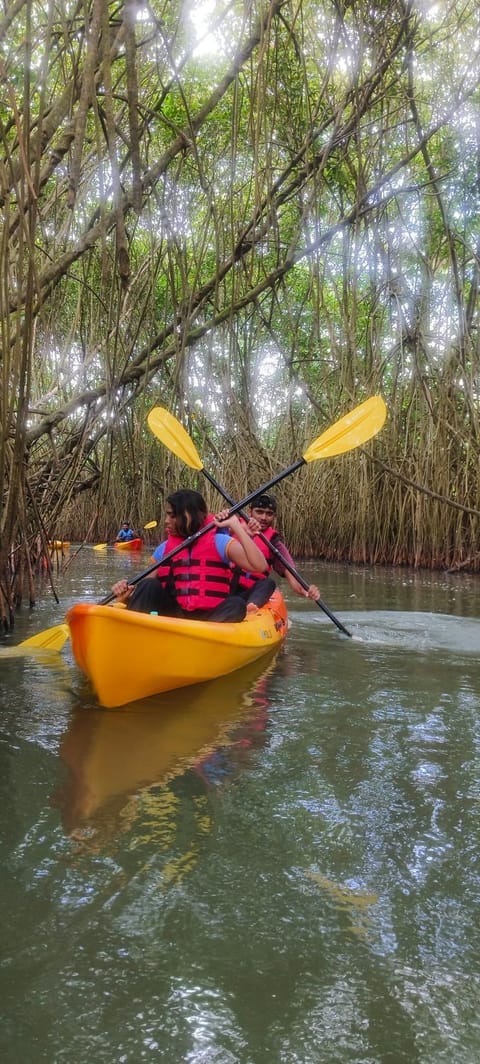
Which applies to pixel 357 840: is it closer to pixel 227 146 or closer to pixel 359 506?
pixel 227 146

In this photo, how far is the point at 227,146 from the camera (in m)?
5.56

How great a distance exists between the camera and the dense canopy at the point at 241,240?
3.06m

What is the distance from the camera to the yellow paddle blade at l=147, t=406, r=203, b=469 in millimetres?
4629

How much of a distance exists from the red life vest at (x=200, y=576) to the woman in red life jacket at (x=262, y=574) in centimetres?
29

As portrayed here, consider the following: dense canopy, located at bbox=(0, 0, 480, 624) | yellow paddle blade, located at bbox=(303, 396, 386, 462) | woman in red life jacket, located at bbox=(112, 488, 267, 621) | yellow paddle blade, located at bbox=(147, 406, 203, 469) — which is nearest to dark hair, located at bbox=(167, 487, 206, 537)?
woman in red life jacket, located at bbox=(112, 488, 267, 621)

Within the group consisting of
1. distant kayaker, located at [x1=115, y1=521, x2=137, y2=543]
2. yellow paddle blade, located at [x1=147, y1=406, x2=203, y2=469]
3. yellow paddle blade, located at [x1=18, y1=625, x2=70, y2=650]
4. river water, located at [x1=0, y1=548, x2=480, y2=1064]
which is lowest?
river water, located at [x1=0, y1=548, x2=480, y2=1064]

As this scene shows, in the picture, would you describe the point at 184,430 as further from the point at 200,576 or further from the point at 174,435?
the point at 200,576

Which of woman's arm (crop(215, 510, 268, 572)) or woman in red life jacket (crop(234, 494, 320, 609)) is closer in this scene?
woman's arm (crop(215, 510, 268, 572))

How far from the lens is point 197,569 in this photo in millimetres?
4012

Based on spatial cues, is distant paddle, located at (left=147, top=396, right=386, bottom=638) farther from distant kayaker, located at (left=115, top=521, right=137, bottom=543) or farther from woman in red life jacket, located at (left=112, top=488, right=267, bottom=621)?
distant kayaker, located at (left=115, top=521, right=137, bottom=543)

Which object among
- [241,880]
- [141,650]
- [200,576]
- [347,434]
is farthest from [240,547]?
[241,880]

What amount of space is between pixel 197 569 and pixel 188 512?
0.28 m

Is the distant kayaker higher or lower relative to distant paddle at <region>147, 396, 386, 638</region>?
lower

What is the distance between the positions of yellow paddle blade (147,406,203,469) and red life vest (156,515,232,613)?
678mm
